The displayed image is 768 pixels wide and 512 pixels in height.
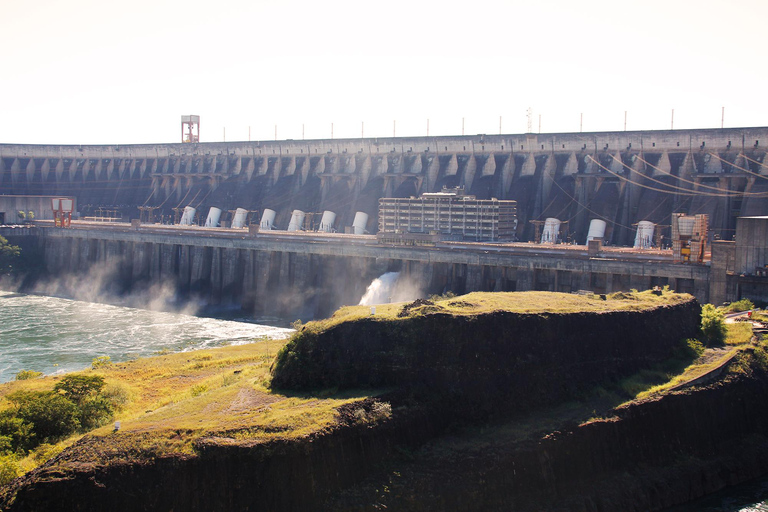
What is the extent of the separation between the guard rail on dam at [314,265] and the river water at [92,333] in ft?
19.7

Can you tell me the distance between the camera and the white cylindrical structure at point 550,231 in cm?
6819

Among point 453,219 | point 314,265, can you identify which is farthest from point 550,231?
point 314,265

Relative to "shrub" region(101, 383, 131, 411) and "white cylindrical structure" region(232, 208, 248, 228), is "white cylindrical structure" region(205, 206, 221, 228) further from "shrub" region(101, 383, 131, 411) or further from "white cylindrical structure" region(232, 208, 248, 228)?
"shrub" region(101, 383, 131, 411)

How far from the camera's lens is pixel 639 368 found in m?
30.0

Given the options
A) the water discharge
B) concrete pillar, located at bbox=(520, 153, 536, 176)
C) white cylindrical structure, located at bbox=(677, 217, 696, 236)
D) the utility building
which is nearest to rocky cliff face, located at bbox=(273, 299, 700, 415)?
white cylindrical structure, located at bbox=(677, 217, 696, 236)

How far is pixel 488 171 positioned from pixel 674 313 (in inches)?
2016

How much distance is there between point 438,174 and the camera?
86.7 m

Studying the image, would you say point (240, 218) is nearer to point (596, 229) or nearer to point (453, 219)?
point (453, 219)

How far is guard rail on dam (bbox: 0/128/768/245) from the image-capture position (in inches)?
2694

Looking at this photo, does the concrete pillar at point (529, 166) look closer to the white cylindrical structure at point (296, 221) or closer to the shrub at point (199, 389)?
the white cylindrical structure at point (296, 221)

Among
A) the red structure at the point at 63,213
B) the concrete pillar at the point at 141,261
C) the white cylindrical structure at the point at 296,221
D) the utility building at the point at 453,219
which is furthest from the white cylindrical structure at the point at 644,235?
the red structure at the point at 63,213

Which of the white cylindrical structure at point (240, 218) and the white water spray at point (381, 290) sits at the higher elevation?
the white cylindrical structure at point (240, 218)

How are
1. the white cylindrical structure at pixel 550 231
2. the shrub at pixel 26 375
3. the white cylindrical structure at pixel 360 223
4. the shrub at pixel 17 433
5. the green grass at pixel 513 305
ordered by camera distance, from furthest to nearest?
the white cylindrical structure at pixel 360 223
the white cylindrical structure at pixel 550 231
the shrub at pixel 26 375
the green grass at pixel 513 305
the shrub at pixel 17 433

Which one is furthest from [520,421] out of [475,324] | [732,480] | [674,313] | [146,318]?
[146,318]
